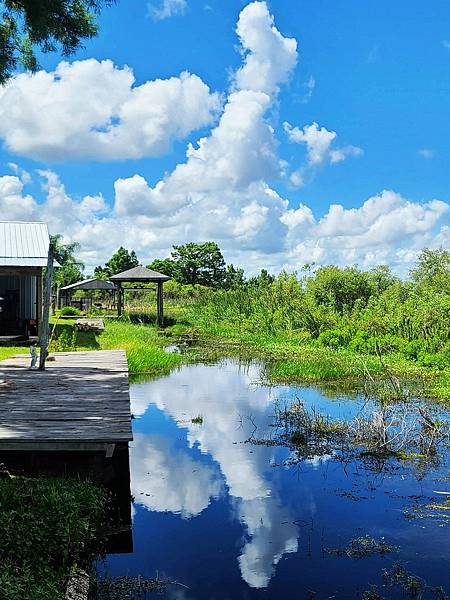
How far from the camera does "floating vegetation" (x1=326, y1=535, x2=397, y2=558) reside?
5.28 metres

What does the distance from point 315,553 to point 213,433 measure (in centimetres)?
395

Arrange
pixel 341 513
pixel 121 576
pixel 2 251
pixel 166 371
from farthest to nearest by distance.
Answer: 1. pixel 2 251
2. pixel 166 371
3. pixel 341 513
4. pixel 121 576

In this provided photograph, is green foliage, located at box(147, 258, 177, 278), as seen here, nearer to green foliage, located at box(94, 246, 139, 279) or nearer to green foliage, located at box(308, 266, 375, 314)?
green foliage, located at box(94, 246, 139, 279)

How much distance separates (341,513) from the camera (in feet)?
20.3

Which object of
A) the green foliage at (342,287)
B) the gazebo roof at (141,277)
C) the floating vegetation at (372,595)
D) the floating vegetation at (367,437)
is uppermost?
the gazebo roof at (141,277)

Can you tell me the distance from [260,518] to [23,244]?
14100 mm

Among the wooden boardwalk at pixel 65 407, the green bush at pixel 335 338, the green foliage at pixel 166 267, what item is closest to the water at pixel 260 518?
the wooden boardwalk at pixel 65 407

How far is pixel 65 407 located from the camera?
6.83 metres

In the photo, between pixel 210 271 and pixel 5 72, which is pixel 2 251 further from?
pixel 210 271

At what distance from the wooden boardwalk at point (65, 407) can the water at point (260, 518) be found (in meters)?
0.85

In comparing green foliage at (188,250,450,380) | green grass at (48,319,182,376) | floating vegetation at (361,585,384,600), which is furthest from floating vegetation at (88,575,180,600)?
green grass at (48,319,182,376)

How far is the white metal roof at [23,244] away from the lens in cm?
1698

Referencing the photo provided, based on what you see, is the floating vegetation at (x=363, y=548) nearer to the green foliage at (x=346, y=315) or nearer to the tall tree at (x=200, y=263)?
the green foliage at (x=346, y=315)

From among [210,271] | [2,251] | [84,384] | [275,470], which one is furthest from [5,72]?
[210,271]
